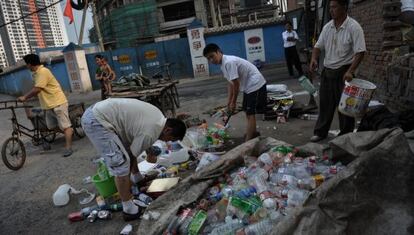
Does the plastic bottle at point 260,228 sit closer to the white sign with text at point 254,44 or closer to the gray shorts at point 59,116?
the gray shorts at point 59,116

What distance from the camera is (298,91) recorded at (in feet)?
29.9

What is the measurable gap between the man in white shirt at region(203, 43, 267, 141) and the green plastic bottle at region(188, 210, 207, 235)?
224 cm

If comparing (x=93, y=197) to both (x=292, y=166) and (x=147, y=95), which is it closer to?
(x=292, y=166)

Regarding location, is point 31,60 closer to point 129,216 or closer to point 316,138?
point 129,216

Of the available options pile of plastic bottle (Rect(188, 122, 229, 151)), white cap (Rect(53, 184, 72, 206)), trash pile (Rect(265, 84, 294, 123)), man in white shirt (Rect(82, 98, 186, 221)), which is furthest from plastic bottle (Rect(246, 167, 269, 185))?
trash pile (Rect(265, 84, 294, 123))

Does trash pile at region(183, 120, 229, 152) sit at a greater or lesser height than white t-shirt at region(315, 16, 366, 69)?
lesser

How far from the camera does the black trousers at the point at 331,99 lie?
14.9 feet

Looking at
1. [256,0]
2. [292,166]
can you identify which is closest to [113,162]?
[292,166]

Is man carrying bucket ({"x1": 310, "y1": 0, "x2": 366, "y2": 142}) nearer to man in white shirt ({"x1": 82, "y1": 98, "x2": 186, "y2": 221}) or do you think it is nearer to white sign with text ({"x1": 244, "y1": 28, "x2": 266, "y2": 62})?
man in white shirt ({"x1": 82, "y1": 98, "x2": 186, "y2": 221})

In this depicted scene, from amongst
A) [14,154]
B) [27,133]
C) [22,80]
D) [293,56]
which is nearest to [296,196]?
[14,154]

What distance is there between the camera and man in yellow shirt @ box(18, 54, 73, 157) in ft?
20.5

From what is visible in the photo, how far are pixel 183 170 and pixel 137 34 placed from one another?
28.1 metres

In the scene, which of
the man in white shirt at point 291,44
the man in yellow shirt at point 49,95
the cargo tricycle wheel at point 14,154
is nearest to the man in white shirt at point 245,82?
the man in yellow shirt at point 49,95

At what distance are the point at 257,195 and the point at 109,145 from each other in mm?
1522
